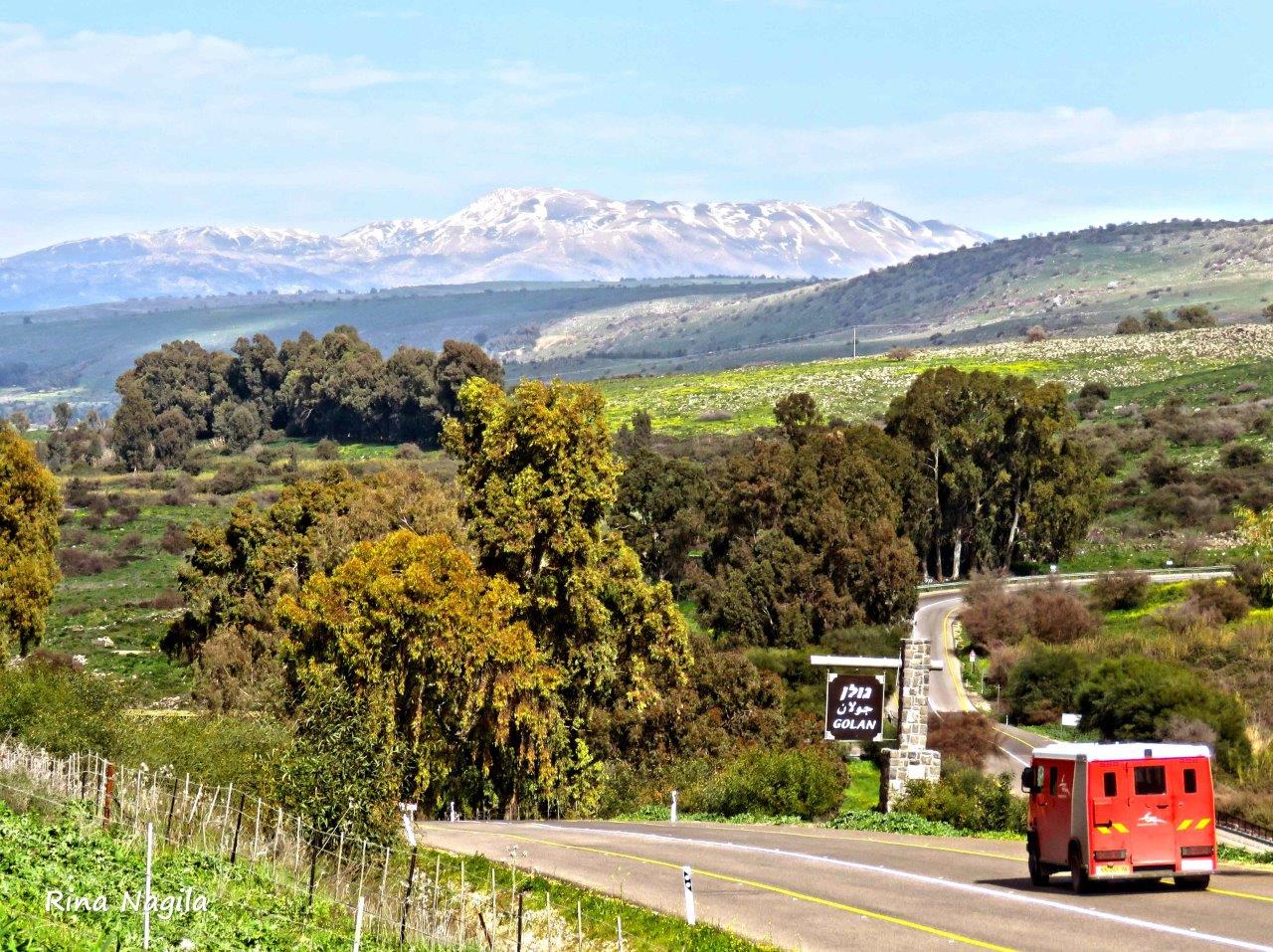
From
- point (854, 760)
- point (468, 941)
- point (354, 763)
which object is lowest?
point (854, 760)

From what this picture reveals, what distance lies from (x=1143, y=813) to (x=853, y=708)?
55.2ft

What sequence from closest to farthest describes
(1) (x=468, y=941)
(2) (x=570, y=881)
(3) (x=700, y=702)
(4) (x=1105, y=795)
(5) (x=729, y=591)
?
1. (4) (x=1105, y=795)
2. (1) (x=468, y=941)
3. (2) (x=570, y=881)
4. (3) (x=700, y=702)
5. (5) (x=729, y=591)

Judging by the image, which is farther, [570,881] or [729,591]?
[729,591]

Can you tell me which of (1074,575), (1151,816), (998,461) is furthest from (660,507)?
(1151,816)

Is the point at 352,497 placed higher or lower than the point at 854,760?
higher

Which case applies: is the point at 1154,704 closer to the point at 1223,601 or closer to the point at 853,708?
the point at 1223,601

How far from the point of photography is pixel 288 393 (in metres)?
166

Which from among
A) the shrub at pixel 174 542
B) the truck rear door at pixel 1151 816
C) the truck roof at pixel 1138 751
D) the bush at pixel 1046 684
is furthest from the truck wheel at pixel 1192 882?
the shrub at pixel 174 542

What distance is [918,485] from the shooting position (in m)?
85.2

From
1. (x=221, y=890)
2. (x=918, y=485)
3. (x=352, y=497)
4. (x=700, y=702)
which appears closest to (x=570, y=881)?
(x=221, y=890)

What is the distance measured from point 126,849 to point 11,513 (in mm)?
32187

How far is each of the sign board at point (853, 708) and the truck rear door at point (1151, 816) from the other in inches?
646

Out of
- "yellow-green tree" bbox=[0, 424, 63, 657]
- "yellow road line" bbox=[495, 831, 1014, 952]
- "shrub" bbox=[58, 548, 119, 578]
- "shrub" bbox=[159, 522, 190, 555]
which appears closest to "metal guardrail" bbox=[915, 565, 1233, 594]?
"yellow-green tree" bbox=[0, 424, 63, 657]

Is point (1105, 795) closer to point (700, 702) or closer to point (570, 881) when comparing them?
point (570, 881)
